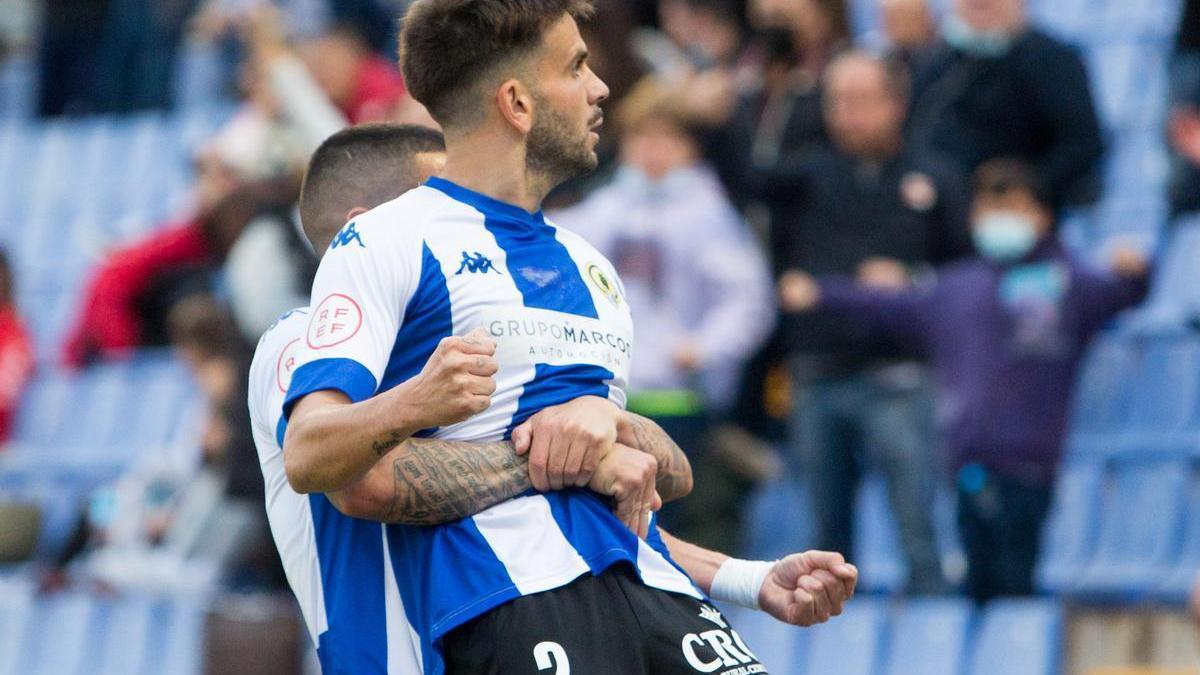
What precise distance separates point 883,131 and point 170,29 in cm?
726

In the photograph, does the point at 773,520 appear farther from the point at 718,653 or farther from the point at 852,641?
the point at 718,653

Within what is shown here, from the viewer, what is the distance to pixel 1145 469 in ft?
29.7

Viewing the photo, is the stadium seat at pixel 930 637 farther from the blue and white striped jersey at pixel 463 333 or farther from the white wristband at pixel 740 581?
the blue and white striped jersey at pixel 463 333

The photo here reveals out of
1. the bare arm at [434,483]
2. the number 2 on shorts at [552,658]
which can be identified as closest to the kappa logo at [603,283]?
the bare arm at [434,483]

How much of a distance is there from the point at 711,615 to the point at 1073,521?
5754 millimetres

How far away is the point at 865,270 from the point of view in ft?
28.7

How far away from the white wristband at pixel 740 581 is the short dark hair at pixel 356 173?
1.06 metres

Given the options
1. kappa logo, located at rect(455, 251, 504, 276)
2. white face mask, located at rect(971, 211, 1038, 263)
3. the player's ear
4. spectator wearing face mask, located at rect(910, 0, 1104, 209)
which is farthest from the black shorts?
spectator wearing face mask, located at rect(910, 0, 1104, 209)

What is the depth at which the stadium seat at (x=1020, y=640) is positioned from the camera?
309 inches

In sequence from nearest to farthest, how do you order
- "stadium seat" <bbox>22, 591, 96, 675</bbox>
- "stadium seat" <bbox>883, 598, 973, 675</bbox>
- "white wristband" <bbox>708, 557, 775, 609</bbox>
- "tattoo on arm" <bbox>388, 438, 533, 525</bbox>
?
"tattoo on arm" <bbox>388, 438, 533, 525</bbox> → "white wristband" <bbox>708, 557, 775, 609</bbox> → "stadium seat" <bbox>883, 598, 973, 675</bbox> → "stadium seat" <bbox>22, 591, 96, 675</bbox>

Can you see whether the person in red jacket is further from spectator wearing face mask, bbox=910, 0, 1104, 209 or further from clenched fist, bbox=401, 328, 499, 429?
clenched fist, bbox=401, 328, 499, 429

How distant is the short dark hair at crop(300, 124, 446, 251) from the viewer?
4.19m

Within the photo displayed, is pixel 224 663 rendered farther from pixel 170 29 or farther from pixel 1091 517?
pixel 170 29

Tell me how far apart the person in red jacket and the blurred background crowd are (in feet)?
3.48
